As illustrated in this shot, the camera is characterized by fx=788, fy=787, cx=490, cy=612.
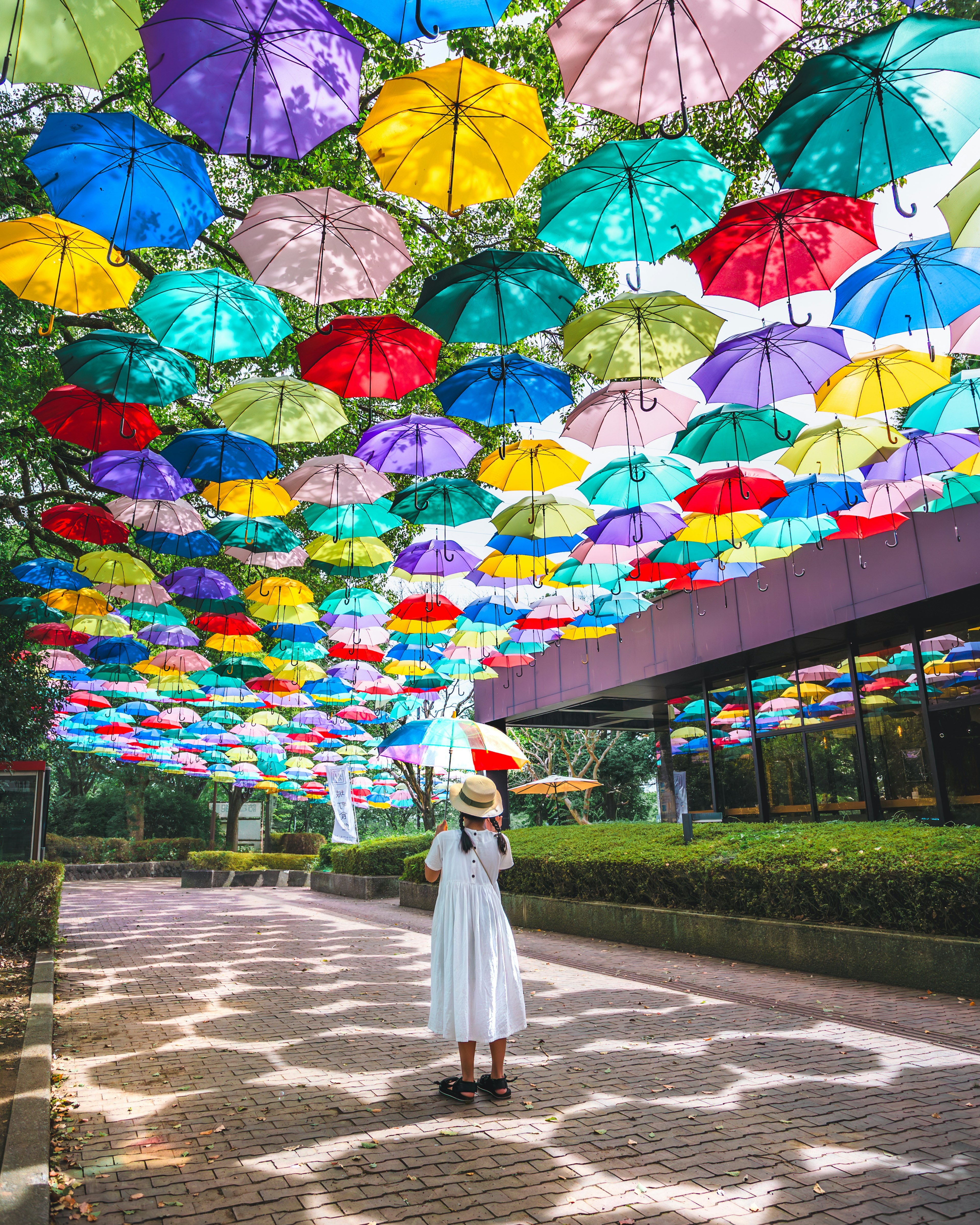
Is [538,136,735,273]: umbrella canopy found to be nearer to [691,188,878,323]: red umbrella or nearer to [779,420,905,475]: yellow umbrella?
[691,188,878,323]: red umbrella

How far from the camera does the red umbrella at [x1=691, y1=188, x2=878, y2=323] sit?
4.95 metres

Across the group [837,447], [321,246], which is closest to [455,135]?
[321,246]

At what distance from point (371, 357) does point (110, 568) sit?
5845 millimetres

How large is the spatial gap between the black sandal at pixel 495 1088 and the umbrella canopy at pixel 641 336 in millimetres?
4882

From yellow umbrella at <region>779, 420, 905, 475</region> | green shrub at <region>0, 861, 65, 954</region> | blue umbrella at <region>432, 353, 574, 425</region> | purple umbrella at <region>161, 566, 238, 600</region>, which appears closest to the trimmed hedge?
yellow umbrella at <region>779, 420, 905, 475</region>

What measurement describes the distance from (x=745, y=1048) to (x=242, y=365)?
8.82 m

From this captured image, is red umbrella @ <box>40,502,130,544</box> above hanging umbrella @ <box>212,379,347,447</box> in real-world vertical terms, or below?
below

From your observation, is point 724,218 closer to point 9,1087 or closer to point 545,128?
point 545,128

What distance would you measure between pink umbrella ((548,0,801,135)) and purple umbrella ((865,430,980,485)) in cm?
449

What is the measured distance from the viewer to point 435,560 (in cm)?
990

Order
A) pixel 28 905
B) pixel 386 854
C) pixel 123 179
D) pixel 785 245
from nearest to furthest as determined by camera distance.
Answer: pixel 123 179, pixel 785 245, pixel 28 905, pixel 386 854

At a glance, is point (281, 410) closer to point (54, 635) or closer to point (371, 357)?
point (371, 357)

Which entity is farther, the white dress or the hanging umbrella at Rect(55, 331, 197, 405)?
the hanging umbrella at Rect(55, 331, 197, 405)

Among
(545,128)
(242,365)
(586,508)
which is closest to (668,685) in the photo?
(586,508)
